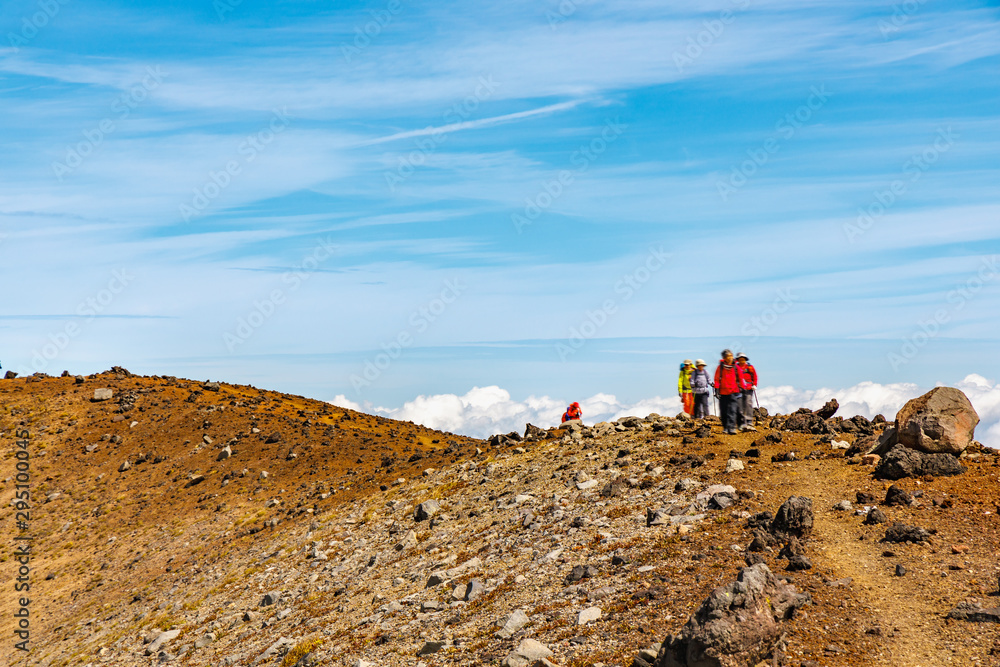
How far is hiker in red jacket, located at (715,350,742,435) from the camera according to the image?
92.5 feet

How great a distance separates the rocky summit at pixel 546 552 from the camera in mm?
15031

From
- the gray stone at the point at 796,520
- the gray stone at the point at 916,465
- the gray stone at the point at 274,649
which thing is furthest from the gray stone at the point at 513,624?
the gray stone at the point at 916,465

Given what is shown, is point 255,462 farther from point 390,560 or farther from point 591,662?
point 591,662

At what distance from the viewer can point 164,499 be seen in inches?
1681

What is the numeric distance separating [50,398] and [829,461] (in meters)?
54.3

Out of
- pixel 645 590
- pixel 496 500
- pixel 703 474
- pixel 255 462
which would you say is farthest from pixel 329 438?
pixel 645 590

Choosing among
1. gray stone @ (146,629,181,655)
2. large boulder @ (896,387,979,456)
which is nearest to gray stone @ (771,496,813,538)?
large boulder @ (896,387,979,456)

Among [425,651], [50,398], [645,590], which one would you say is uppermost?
[50,398]

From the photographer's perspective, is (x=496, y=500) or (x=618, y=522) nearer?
(x=618, y=522)

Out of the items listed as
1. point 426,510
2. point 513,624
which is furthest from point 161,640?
point 513,624

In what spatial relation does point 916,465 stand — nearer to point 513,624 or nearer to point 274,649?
point 513,624

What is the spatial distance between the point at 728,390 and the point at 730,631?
52.6 feet

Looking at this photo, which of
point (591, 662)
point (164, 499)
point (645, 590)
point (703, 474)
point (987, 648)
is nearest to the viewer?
point (987, 648)

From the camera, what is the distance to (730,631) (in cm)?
1314
